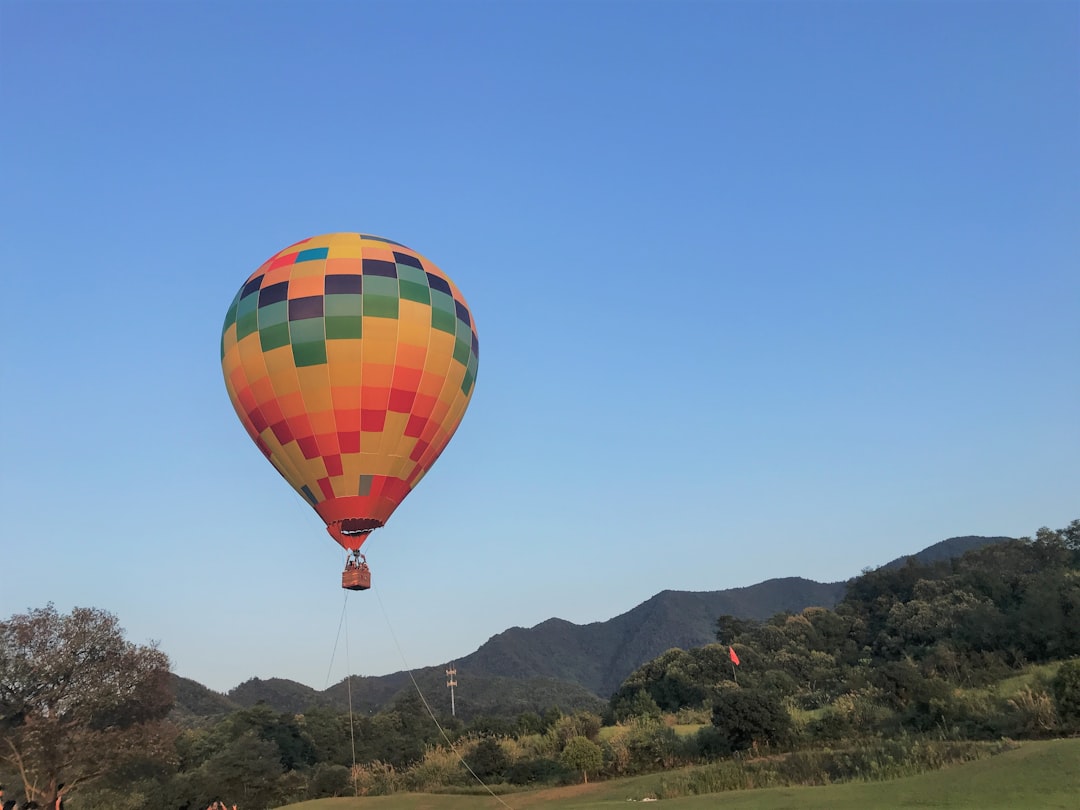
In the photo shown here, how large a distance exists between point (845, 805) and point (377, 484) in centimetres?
1255

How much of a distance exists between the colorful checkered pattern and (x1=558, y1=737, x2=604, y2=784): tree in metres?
12.3

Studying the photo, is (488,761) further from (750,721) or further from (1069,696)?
(1069,696)

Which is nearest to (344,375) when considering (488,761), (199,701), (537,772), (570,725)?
(537,772)

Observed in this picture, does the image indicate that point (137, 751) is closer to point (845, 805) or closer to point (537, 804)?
point (537, 804)

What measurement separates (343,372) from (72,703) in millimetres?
23986

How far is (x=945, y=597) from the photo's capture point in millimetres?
51219

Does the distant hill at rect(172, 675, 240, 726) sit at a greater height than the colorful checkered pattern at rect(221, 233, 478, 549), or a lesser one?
lesser

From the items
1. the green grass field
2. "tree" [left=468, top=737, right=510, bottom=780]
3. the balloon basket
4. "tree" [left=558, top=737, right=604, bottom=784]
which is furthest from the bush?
the balloon basket

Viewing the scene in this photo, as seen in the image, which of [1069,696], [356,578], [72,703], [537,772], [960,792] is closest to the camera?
[960,792]

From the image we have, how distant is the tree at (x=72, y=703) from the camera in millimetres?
30234

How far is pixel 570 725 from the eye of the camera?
3375 cm

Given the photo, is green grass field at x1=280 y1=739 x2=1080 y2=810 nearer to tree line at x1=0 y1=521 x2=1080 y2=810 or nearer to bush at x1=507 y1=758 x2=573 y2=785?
tree line at x1=0 y1=521 x2=1080 y2=810

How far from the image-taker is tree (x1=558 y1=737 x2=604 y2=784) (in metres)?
25.6

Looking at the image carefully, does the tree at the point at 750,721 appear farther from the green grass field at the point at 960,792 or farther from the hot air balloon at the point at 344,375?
the hot air balloon at the point at 344,375
